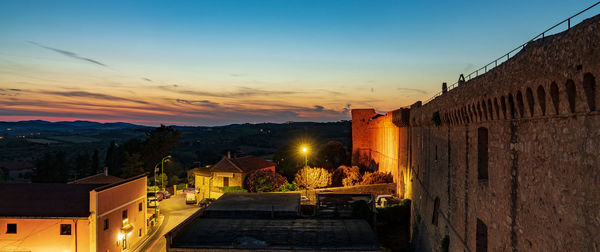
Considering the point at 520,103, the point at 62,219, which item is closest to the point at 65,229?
the point at 62,219

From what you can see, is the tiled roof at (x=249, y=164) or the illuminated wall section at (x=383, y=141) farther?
the tiled roof at (x=249, y=164)

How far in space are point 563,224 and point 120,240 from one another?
3329 cm

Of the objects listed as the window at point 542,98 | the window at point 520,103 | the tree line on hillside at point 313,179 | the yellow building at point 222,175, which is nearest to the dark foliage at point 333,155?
the tree line on hillside at point 313,179

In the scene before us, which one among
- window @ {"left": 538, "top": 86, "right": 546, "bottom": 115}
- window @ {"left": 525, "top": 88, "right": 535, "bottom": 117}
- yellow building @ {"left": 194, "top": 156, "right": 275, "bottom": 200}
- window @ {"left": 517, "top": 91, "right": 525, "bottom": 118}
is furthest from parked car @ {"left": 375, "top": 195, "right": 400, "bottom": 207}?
window @ {"left": 538, "top": 86, "right": 546, "bottom": 115}

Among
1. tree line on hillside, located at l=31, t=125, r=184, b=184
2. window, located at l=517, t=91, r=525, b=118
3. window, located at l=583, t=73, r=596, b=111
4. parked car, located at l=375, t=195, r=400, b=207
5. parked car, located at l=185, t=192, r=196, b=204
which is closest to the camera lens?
window, located at l=583, t=73, r=596, b=111

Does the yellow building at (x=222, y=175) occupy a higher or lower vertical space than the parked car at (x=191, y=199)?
higher

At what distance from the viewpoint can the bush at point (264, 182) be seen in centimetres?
5006

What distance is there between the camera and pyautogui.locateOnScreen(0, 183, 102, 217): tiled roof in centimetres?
2961

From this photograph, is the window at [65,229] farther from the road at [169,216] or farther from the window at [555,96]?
the window at [555,96]

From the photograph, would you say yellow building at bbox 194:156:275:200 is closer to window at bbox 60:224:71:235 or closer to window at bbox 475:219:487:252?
window at bbox 60:224:71:235

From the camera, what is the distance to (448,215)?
18609 millimetres

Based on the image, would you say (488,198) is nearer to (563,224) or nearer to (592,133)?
(563,224)

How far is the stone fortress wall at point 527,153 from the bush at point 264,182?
3114 centimetres

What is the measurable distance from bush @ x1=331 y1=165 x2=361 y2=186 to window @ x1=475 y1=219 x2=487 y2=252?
34.5m
